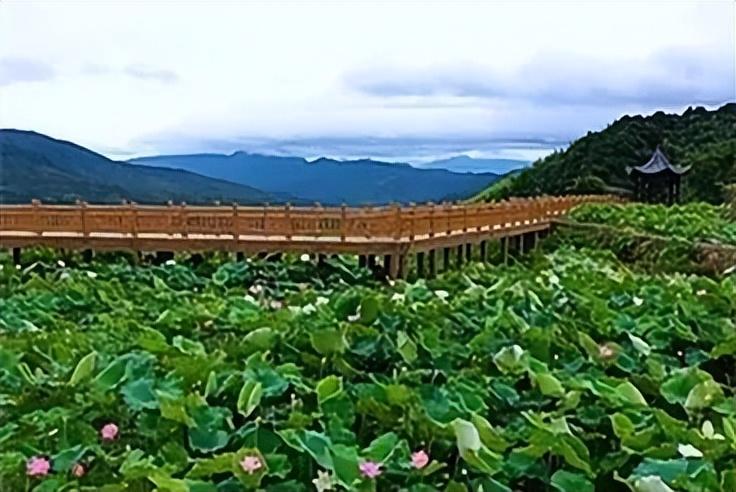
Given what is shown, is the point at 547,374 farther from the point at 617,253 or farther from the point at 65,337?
the point at 617,253

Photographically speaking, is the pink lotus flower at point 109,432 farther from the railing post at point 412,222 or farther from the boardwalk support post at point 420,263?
the boardwalk support post at point 420,263

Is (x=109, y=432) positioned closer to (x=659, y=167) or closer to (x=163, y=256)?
(x=163, y=256)

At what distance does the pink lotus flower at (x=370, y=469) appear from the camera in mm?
1303

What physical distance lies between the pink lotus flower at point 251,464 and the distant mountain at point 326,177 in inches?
222

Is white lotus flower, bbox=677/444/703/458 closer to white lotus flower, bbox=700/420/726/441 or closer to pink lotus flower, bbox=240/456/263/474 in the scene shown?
white lotus flower, bbox=700/420/726/441

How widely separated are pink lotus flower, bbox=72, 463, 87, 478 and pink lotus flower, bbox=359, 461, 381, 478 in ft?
1.37

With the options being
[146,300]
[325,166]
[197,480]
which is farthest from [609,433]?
[325,166]

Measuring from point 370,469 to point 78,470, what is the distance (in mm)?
439

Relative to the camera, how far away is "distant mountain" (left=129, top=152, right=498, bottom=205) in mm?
7859

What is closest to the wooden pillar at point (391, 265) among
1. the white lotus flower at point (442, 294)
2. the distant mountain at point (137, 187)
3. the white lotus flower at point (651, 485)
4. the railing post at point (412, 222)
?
the railing post at point (412, 222)

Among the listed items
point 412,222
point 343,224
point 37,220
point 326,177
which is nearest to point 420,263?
point 412,222

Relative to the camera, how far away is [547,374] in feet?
5.37

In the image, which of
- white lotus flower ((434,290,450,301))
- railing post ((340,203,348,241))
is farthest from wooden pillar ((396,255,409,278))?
white lotus flower ((434,290,450,301))

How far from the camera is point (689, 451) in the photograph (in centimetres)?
135
